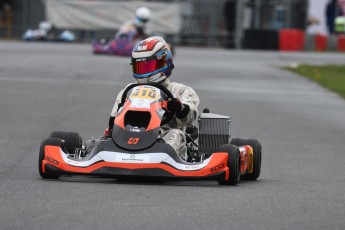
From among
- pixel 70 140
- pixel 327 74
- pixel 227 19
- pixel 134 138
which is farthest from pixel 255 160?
pixel 227 19

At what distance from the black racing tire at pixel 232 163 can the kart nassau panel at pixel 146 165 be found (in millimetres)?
35

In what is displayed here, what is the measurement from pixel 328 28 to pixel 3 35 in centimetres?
1243

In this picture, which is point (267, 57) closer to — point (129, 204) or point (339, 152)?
point (339, 152)

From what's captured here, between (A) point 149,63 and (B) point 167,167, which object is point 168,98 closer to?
(A) point 149,63

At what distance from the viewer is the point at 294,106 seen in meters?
18.6

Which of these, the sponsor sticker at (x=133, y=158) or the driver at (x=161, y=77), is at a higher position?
the driver at (x=161, y=77)

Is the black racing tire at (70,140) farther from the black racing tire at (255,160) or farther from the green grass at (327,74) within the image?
the green grass at (327,74)

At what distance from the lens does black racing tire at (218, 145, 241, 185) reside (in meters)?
8.80

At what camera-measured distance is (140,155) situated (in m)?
8.73

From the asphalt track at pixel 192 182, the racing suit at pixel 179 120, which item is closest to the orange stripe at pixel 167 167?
the asphalt track at pixel 192 182

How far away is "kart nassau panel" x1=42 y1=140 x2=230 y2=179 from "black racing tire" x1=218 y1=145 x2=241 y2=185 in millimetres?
35

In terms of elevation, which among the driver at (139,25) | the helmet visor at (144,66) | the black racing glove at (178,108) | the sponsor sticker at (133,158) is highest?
the helmet visor at (144,66)

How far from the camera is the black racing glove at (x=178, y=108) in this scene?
9.23 meters

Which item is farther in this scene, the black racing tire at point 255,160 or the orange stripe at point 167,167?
the black racing tire at point 255,160
